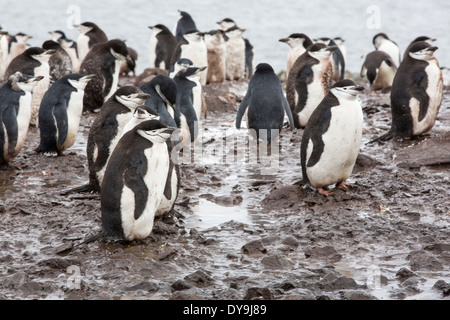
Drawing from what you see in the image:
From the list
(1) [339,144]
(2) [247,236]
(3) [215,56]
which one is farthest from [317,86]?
(2) [247,236]

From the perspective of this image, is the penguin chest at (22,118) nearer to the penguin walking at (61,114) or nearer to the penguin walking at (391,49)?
the penguin walking at (61,114)

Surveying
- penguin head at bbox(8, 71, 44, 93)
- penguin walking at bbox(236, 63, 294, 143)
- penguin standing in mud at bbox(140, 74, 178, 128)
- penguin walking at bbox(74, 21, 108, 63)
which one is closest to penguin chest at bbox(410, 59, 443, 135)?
penguin walking at bbox(236, 63, 294, 143)

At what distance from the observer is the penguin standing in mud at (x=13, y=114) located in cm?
789

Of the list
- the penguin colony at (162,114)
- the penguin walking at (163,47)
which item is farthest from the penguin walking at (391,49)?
the penguin walking at (163,47)

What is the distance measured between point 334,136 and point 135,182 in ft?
7.75

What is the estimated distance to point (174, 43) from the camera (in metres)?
16.0

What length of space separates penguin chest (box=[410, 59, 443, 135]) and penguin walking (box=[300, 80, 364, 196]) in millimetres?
2550

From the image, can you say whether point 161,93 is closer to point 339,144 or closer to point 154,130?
point 339,144

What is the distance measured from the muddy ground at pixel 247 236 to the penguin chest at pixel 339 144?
24cm

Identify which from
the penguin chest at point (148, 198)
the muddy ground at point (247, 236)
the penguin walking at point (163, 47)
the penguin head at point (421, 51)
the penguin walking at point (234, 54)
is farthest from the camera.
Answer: the penguin walking at point (163, 47)

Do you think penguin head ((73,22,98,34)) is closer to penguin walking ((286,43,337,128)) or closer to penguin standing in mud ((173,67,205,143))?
penguin standing in mud ((173,67,205,143))

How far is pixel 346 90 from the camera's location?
268 inches
